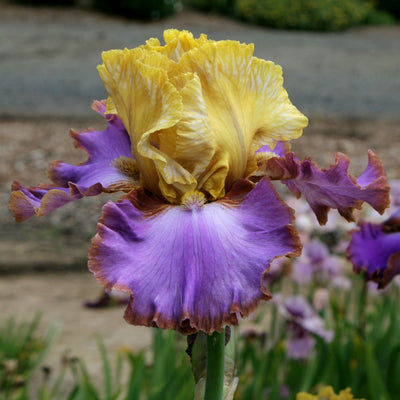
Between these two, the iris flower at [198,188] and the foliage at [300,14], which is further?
the foliage at [300,14]

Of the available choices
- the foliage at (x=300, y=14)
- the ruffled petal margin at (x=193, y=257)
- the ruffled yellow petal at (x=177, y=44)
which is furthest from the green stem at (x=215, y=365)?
the foliage at (x=300, y=14)

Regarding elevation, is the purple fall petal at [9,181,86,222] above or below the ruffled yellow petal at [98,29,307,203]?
below

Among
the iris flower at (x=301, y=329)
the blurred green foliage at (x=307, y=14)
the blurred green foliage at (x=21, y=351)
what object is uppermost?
the iris flower at (x=301, y=329)

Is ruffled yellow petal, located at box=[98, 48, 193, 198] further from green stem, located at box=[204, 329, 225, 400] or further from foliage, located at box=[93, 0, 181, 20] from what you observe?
foliage, located at box=[93, 0, 181, 20]

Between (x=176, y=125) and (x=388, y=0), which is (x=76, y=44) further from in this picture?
(x=176, y=125)

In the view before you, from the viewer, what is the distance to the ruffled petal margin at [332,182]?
79 cm

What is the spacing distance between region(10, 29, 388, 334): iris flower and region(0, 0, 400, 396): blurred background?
1.88 meters

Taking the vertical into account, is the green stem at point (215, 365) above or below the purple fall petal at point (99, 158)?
below

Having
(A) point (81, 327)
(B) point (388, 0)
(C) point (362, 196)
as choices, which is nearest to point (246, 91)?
(C) point (362, 196)

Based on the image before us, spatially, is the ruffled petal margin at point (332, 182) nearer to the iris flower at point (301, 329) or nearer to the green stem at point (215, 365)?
the green stem at point (215, 365)

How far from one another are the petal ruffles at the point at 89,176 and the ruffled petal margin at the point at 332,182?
23 cm

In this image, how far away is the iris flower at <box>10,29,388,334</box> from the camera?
2.24ft

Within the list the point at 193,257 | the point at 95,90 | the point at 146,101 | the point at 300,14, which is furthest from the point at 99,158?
the point at 300,14

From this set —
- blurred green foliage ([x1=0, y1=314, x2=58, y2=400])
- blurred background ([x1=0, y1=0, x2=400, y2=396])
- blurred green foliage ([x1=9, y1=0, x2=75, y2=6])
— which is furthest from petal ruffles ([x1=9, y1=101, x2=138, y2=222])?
blurred green foliage ([x1=9, y1=0, x2=75, y2=6])
